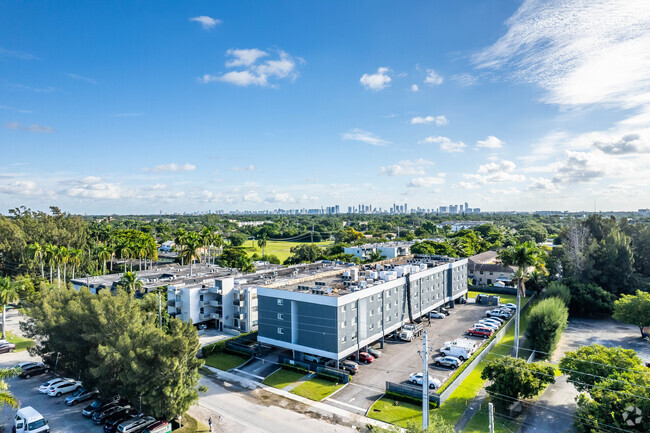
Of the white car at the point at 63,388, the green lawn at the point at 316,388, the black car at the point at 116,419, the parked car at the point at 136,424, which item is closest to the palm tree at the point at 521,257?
the green lawn at the point at 316,388

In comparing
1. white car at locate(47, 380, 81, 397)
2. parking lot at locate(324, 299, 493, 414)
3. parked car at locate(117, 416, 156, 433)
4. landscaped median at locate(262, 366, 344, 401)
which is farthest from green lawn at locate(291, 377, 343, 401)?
white car at locate(47, 380, 81, 397)

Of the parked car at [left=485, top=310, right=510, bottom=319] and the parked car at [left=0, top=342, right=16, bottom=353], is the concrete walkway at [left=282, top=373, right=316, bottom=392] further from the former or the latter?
the parked car at [left=0, top=342, right=16, bottom=353]

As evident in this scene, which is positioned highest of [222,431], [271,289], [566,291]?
[271,289]

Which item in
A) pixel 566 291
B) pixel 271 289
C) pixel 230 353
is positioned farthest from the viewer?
pixel 566 291

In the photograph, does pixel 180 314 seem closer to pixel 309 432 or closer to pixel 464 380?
pixel 309 432

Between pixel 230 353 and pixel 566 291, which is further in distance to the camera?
pixel 566 291

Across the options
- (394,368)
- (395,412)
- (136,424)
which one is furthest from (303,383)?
(136,424)

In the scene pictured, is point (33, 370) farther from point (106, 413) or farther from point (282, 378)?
point (282, 378)

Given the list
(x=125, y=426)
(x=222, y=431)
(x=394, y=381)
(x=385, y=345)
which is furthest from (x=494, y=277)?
(x=125, y=426)
